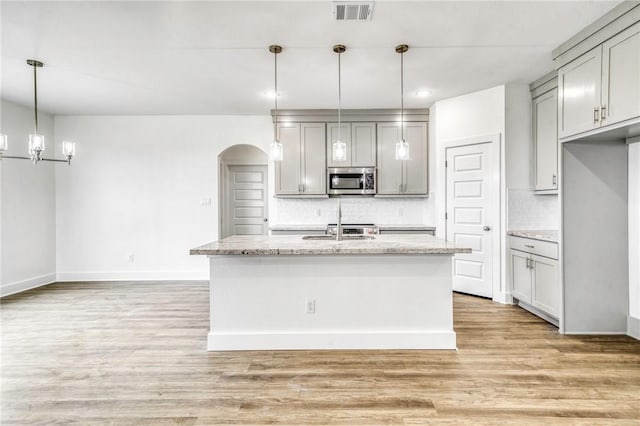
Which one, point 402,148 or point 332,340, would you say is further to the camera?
point 402,148

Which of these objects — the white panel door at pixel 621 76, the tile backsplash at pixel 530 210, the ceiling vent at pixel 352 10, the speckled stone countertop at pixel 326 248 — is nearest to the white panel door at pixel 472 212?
the tile backsplash at pixel 530 210

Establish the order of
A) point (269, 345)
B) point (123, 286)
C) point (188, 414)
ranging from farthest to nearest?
point (123, 286) < point (269, 345) < point (188, 414)

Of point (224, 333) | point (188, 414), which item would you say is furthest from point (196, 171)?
point (188, 414)

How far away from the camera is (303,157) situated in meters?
5.16

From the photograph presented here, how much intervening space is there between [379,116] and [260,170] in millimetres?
2564

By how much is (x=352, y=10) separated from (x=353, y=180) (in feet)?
9.32

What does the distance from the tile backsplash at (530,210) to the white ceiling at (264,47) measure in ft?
4.50

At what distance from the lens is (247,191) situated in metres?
6.51

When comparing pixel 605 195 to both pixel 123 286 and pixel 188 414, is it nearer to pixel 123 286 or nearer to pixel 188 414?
pixel 188 414

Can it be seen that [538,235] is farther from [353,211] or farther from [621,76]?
[353,211]

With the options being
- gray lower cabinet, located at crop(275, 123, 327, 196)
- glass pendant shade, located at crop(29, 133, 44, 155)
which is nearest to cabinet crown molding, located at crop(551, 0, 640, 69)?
gray lower cabinet, located at crop(275, 123, 327, 196)

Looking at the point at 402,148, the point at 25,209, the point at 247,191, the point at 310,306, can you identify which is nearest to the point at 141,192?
the point at 25,209

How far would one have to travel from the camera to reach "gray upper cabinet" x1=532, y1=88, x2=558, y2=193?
3.67 metres

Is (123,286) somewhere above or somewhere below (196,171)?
below
